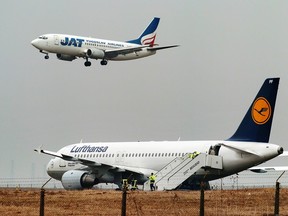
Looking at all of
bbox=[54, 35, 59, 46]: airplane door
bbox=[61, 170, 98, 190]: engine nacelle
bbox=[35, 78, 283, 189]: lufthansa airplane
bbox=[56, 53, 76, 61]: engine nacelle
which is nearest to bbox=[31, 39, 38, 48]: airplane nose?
bbox=[54, 35, 59, 46]: airplane door

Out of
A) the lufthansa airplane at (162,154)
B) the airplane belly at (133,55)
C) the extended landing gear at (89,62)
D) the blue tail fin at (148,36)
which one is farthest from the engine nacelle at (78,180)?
the blue tail fin at (148,36)

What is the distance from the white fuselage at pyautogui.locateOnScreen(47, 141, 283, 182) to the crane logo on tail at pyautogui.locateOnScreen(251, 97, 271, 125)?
1.63m

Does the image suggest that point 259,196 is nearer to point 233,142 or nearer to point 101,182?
point 233,142

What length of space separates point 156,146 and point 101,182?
16.1ft

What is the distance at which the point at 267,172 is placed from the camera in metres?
65.0

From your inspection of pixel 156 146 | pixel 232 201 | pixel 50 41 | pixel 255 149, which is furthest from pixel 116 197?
pixel 50 41

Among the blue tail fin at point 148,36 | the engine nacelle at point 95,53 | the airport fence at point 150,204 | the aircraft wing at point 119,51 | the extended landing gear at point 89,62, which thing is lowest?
the airport fence at point 150,204

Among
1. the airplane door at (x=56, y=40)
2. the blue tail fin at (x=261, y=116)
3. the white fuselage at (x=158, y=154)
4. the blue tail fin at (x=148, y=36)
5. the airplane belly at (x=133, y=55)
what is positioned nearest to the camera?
the white fuselage at (x=158, y=154)

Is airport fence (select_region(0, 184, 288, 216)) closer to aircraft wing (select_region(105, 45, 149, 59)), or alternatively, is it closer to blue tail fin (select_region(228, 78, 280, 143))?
blue tail fin (select_region(228, 78, 280, 143))

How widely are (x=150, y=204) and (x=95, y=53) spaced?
6019 cm

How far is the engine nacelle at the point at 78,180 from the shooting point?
58153mm

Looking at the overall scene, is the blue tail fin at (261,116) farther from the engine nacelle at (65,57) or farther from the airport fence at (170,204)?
the engine nacelle at (65,57)

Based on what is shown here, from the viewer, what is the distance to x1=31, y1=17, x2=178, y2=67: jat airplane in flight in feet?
302

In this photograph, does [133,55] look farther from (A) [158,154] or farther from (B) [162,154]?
(B) [162,154]
